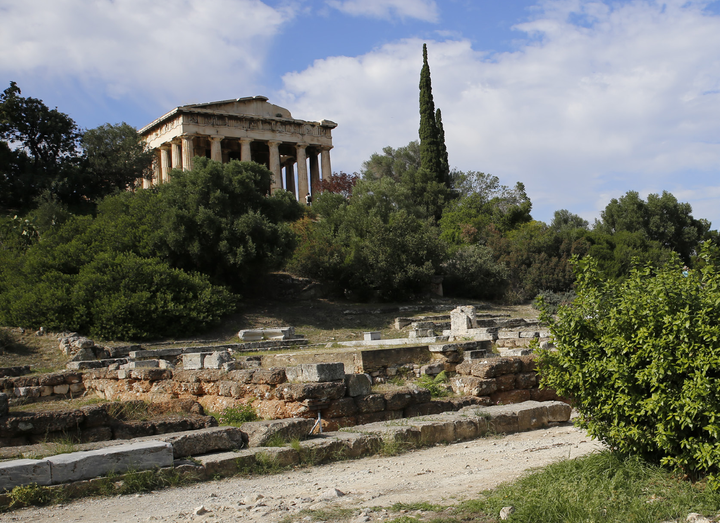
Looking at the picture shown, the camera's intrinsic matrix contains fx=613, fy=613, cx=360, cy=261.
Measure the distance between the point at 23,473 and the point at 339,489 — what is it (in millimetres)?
2493

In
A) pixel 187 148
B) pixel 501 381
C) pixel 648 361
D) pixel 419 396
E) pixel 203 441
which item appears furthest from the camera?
pixel 187 148

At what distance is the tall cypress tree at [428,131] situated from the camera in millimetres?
45125

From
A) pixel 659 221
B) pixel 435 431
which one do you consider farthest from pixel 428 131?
pixel 435 431

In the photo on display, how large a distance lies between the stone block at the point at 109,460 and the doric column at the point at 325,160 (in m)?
45.1

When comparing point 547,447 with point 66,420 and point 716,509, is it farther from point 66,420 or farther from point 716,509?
point 66,420

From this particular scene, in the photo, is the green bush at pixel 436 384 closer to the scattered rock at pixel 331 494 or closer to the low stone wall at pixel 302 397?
the low stone wall at pixel 302 397

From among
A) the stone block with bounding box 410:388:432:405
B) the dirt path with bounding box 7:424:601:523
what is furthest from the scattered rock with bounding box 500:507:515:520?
the stone block with bounding box 410:388:432:405

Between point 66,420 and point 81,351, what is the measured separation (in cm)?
1188

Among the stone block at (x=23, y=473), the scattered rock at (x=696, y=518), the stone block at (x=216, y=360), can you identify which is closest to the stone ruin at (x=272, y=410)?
the stone block at (x=23, y=473)

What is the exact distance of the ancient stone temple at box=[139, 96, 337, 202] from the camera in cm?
4497

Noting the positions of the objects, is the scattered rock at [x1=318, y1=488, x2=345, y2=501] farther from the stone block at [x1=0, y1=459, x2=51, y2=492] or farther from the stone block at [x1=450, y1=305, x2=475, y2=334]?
the stone block at [x1=450, y1=305, x2=475, y2=334]

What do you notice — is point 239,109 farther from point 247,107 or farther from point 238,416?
point 238,416

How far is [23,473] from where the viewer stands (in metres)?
4.79

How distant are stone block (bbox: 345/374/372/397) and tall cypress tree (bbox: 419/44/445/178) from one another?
39230 mm
